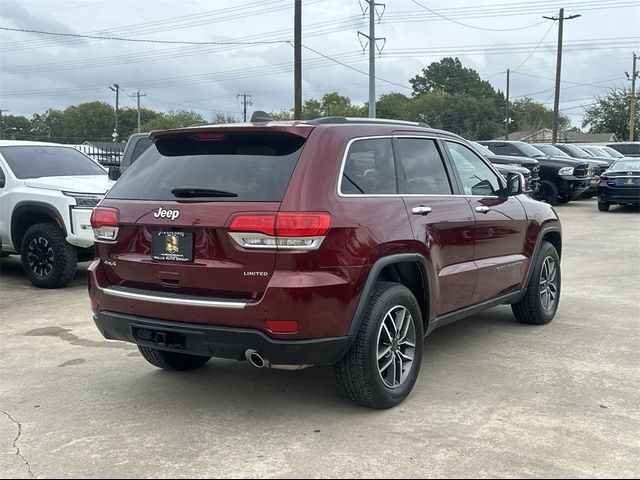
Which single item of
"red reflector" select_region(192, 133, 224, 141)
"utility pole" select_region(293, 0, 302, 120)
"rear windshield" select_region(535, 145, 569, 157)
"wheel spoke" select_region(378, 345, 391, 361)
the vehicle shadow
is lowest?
the vehicle shadow

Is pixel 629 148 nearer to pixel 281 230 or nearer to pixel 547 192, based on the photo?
pixel 547 192

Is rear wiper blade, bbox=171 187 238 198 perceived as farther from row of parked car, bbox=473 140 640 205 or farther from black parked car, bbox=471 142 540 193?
row of parked car, bbox=473 140 640 205

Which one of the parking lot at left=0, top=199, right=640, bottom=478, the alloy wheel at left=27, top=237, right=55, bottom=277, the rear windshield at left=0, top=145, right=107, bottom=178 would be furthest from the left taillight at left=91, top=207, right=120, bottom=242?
the rear windshield at left=0, top=145, right=107, bottom=178

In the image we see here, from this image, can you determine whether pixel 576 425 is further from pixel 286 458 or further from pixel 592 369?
pixel 286 458

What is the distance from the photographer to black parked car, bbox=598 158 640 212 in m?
18.0

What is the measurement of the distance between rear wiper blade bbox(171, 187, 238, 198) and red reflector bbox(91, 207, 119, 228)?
1.47ft

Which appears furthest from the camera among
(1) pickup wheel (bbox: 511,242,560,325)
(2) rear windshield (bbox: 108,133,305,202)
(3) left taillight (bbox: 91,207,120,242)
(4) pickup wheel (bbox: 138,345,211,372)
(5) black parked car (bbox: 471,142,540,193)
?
(5) black parked car (bbox: 471,142,540,193)

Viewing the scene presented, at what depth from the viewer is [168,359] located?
5012 mm

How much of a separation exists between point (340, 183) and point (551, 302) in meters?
3.50

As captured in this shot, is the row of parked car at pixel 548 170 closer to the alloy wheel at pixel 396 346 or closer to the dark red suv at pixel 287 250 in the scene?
the dark red suv at pixel 287 250

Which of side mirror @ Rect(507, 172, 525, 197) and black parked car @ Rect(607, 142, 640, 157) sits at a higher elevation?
black parked car @ Rect(607, 142, 640, 157)

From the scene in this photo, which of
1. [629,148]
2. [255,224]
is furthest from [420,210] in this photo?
[629,148]

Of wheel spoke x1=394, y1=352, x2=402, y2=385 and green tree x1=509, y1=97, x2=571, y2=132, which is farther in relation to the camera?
green tree x1=509, y1=97, x2=571, y2=132

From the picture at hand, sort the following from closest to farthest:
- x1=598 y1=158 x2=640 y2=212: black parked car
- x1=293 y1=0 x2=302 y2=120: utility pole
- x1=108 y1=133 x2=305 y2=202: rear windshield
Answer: x1=108 y1=133 x2=305 y2=202: rear windshield, x1=598 y1=158 x2=640 y2=212: black parked car, x1=293 y1=0 x2=302 y2=120: utility pole
